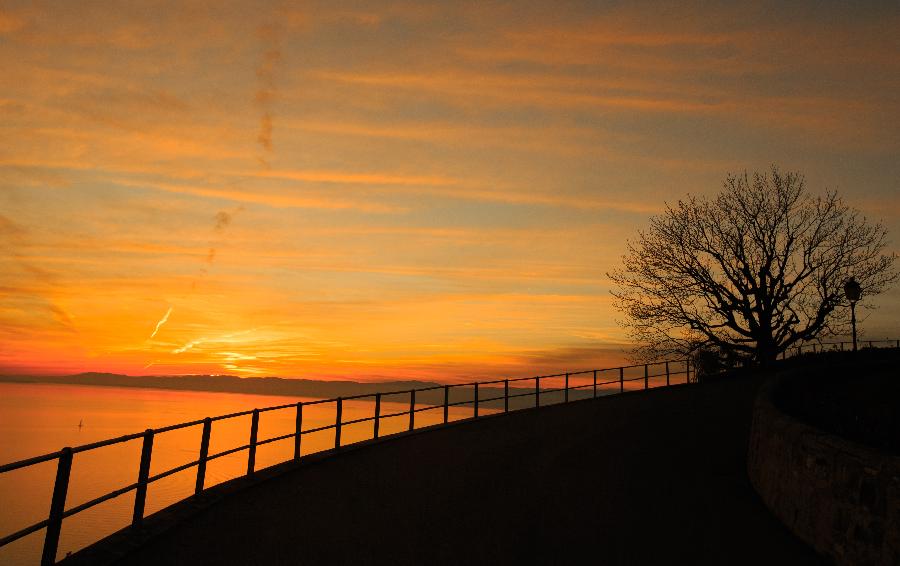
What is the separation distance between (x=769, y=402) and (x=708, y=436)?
5704 millimetres

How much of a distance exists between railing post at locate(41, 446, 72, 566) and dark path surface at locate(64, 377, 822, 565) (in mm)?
317

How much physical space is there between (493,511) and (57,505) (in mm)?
5533

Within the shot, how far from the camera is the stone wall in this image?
282 inches

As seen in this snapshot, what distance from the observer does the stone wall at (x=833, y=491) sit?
7172 millimetres

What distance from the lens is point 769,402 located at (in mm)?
12859

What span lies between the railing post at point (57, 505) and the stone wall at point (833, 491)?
745 centimetres

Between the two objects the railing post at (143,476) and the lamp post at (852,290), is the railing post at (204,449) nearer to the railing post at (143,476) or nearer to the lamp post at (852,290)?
the railing post at (143,476)

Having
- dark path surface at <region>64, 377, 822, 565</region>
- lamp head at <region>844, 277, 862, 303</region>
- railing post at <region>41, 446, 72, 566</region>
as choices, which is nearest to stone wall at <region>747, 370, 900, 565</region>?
dark path surface at <region>64, 377, 822, 565</region>

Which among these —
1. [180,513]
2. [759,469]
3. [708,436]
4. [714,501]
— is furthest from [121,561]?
[708,436]

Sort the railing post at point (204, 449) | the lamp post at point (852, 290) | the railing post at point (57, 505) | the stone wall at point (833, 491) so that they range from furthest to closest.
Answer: the lamp post at point (852, 290), the railing post at point (204, 449), the stone wall at point (833, 491), the railing post at point (57, 505)

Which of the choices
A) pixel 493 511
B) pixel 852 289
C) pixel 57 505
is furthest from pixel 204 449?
pixel 852 289

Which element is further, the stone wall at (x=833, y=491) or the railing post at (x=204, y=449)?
the railing post at (x=204, y=449)

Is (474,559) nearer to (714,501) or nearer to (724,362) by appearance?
(714,501)

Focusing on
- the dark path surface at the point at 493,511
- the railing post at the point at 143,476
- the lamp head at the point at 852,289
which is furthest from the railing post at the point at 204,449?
the lamp head at the point at 852,289
